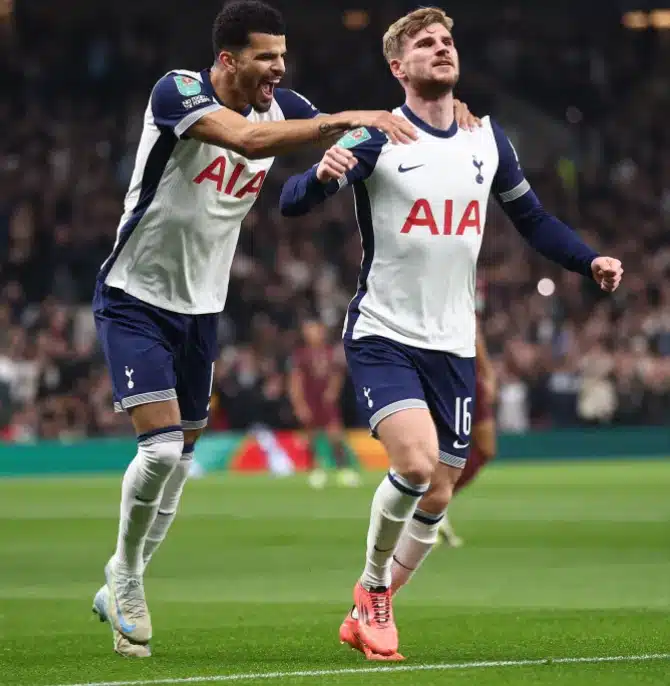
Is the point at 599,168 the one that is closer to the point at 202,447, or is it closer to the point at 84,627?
the point at 202,447

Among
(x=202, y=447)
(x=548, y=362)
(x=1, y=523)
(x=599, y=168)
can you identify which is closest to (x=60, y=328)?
(x=202, y=447)

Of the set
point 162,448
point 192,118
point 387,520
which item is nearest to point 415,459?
point 387,520

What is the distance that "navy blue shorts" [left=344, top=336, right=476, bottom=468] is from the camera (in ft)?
23.5

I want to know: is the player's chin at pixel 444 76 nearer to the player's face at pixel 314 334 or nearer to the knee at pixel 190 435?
the knee at pixel 190 435

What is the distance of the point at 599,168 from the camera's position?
33.9 metres

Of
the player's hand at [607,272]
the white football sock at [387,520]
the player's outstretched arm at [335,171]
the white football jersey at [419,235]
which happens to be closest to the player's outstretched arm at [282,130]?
the player's outstretched arm at [335,171]

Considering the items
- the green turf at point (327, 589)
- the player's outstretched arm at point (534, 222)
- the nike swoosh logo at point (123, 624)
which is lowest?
the green turf at point (327, 589)

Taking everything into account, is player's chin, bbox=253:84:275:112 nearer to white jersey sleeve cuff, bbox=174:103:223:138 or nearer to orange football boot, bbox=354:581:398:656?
white jersey sleeve cuff, bbox=174:103:223:138

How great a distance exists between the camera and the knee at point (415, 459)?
698 centimetres

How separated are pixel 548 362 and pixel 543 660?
22.5m

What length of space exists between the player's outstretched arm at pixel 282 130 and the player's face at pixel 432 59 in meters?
0.44

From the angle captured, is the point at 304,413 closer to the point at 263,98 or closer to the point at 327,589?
the point at 327,589

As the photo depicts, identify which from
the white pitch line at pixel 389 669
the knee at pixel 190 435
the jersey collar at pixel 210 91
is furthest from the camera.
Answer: the knee at pixel 190 435

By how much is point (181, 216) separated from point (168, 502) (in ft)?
4.70
